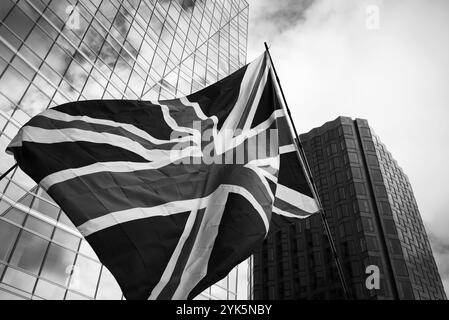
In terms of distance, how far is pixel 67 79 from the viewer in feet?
64.4

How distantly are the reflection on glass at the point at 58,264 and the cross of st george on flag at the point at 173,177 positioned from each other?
12.2 metres

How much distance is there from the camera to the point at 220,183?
19.2 feet

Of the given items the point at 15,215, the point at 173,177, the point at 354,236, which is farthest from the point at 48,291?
the point at 354,236

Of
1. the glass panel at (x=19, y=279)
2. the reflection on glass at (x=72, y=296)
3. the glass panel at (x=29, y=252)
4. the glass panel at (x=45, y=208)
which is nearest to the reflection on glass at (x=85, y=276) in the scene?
the reflection on glass at (x=72, y=296)

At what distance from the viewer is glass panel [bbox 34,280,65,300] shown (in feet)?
49.2

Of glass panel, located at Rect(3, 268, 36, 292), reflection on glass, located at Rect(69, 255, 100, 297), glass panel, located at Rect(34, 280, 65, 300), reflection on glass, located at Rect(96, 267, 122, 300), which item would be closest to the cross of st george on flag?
glass panel, located at Rect(3, 268, 36, 292)

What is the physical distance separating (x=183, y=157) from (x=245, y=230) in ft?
5.87

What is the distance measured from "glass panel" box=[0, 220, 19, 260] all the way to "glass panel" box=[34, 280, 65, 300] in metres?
1.84

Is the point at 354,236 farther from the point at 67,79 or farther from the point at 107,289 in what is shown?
the point at 67,79

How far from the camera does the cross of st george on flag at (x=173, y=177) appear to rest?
4.57 metres

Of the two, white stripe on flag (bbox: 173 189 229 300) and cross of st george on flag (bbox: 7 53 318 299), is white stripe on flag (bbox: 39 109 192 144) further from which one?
white stripe on flag (bbox: 173 189 229 300)

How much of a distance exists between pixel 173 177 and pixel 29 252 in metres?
12.5

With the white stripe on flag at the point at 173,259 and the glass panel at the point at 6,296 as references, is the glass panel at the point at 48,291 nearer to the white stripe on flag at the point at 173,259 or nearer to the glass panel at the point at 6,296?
the glass panel at the point at 6,296
